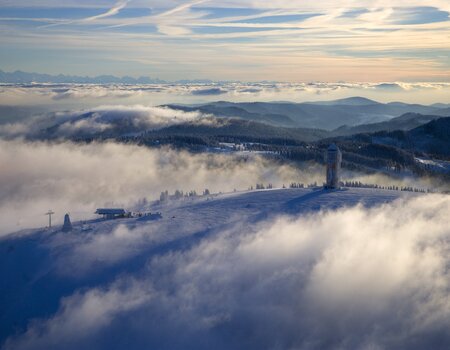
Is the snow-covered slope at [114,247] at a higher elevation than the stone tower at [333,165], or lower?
lower

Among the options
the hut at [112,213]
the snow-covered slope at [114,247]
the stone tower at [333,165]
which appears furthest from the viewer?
the stone tower at [333,165]

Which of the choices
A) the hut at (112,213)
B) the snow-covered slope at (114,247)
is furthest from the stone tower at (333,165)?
the hut at (112,213)

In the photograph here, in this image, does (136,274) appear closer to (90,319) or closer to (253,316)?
(90,319)

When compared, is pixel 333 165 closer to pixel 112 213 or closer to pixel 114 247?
pixel 112 213

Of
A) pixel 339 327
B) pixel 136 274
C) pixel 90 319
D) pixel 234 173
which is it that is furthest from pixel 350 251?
pixel 234 173

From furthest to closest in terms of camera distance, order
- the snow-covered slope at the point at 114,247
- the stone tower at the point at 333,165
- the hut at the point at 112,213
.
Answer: the stone tower at the point at 333,165
the hut at the point at 112,213
the snow-covered slope at the point at 114,247

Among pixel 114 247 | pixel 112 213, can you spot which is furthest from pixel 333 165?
pixel 114 247

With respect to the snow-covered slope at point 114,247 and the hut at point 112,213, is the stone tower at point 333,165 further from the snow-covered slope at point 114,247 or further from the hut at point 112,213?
the hut at point 112,213
